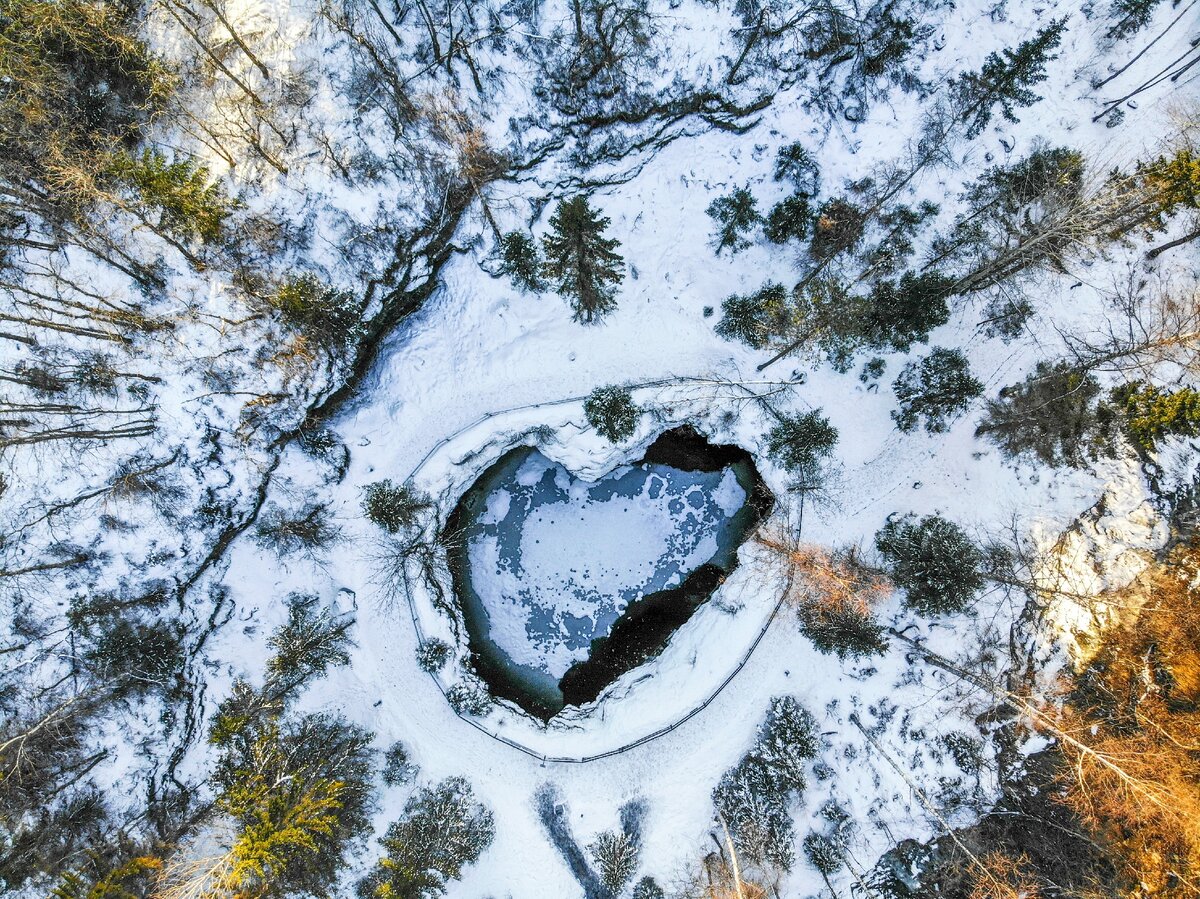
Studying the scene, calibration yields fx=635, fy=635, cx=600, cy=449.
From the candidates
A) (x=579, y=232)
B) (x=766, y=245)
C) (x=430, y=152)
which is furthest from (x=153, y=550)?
(x=766, y=245)

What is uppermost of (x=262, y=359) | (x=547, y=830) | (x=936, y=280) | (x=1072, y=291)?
(x=262, y=359)

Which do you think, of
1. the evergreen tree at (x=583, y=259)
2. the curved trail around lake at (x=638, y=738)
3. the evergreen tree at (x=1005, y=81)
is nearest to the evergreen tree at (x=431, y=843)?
the curved trail around lake at (x=638, y=738)

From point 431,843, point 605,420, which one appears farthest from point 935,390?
point 431,843

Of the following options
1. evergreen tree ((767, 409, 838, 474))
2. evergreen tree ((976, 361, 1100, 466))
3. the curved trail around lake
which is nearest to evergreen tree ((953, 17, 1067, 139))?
evergreen tree ((976, 361, 1100, 466))

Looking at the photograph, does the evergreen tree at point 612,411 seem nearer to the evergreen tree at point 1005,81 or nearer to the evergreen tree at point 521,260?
the evergreen tree at point 521,260

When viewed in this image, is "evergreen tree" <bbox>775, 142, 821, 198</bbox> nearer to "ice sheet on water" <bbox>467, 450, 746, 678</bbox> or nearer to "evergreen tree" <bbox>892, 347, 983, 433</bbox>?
"evergreen tree" <bbox>892, 347, 983, 433</bbox>

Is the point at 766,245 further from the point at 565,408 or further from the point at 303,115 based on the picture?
the point at 303,115
